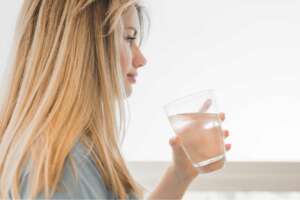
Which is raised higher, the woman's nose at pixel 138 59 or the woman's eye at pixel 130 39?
the woman's eye at pixel 130 39

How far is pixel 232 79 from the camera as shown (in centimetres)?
161

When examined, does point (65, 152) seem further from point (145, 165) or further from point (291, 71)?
point (291, 71)

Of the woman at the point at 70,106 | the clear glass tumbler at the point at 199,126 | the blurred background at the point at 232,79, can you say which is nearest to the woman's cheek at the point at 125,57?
the woman at the point at 70,106

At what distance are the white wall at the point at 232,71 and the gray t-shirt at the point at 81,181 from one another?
0.70 m

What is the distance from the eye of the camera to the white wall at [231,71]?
5.22ft

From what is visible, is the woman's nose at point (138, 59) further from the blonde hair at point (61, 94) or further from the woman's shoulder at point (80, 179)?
the woman's shoulder at point (80, 179)

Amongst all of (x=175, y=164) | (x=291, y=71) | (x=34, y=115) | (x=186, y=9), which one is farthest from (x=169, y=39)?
(x=34, y=115)

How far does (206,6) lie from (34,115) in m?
0.83

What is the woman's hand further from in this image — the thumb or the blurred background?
the blurred background

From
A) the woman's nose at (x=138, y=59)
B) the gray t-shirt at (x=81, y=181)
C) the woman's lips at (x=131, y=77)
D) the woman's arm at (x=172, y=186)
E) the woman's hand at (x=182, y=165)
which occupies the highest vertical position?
the woman's nose at (x=138, y=59)

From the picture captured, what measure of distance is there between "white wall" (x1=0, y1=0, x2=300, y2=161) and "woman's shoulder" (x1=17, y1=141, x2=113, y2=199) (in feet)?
2.28

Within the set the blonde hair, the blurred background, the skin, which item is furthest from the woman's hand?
the blurred background

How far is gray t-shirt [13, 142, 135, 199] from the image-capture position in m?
0.87

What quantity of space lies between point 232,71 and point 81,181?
0.84 meters
